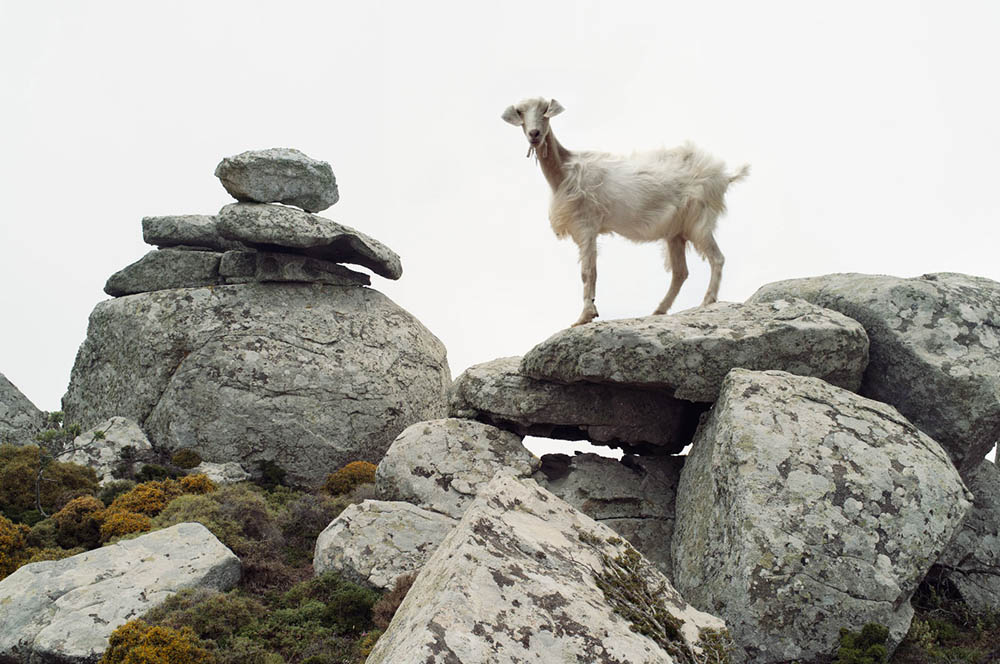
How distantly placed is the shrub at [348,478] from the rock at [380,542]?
384cm

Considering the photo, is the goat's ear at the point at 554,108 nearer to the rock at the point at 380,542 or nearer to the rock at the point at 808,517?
the rock at the point at 808,517

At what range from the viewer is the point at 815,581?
28.6 ft

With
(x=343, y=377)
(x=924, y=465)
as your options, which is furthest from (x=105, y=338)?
(x=924, y=465)

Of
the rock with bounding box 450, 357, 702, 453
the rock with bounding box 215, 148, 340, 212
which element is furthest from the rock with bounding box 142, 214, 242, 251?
the rock with bounding box 450, 357, 702, 453

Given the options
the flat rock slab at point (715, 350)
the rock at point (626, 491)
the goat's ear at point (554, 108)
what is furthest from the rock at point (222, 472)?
the goat's ear at point (554, 108)

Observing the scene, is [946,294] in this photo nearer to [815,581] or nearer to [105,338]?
[815,581]

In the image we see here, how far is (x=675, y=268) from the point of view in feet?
46.8

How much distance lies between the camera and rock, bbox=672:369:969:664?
8641 millimetres

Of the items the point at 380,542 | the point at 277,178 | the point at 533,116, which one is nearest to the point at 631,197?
the point at 533,116

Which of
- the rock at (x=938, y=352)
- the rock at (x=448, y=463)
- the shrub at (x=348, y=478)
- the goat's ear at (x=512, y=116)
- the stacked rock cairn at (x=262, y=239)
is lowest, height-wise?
the shrub at (x=348, y=478)

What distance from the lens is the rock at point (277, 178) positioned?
1792 cm

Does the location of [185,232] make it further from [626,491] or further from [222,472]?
[626,491]

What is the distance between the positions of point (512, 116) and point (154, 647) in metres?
9.12

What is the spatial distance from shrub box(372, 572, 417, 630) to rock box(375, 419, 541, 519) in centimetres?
212
